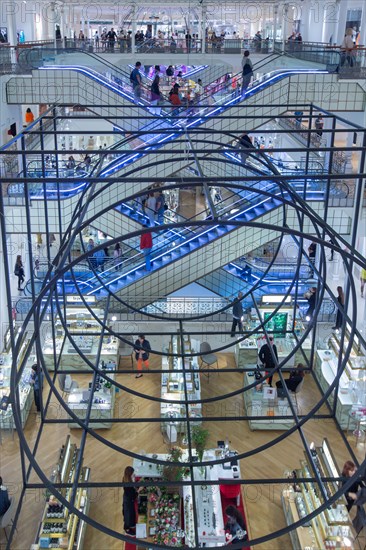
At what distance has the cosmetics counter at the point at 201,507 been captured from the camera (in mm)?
8914

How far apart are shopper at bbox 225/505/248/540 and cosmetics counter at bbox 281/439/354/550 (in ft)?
2.60

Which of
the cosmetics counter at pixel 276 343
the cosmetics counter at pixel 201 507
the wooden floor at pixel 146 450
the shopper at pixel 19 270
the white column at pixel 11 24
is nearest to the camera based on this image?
the cosmetics counter at pixel 201 507

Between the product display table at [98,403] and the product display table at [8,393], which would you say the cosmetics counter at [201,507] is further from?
the product display table at [8,393]

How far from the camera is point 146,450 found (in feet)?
38.0

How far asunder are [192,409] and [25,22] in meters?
20.2

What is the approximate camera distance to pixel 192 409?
12.2 m

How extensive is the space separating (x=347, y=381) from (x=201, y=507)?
15.4 feet

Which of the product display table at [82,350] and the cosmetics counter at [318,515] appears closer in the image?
the cosmetics counter at [318,515]

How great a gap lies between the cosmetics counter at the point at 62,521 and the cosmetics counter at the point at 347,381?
4789 millimetres

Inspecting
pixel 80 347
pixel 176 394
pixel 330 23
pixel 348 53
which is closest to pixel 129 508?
pixel 176 394

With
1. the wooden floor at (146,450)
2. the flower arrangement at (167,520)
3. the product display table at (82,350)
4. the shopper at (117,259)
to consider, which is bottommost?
the wooden floor at (146,450)

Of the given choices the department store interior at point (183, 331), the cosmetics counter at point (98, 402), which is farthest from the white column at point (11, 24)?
the cosmetics counter at point (98, 402)

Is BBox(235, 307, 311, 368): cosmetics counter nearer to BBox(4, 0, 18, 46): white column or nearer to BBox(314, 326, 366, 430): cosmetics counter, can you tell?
BBox(314, 326, 366, 430): cosmetics counter

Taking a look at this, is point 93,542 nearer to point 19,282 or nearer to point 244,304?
point 244,304
